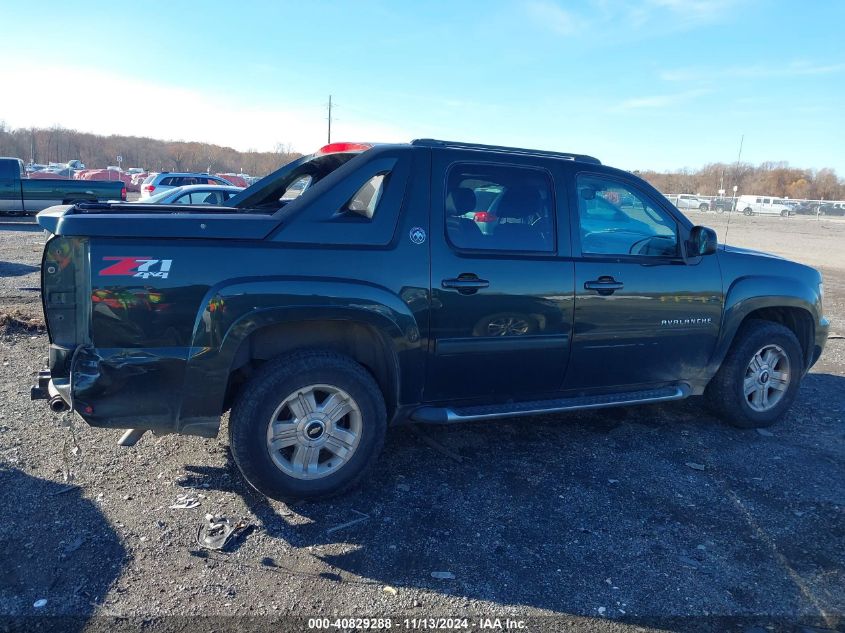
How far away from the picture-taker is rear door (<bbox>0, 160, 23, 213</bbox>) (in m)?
21.7

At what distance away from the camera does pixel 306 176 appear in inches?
190

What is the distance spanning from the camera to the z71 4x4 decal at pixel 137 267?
318 cm

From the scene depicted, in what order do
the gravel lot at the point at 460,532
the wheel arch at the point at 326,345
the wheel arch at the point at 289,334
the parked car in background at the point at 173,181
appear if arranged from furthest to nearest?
1. the parked car in background at the point at 173,181
2. the wheel arch at the point at 326,345
3. the wheel arch at the point at 289,334
4. the gravel lot at the point at 460,532

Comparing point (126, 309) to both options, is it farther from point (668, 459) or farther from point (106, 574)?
point (668, 459)

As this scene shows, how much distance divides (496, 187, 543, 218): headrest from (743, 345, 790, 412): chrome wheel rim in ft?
7.36

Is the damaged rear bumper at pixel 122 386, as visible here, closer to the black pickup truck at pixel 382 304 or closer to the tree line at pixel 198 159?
the black pickup truck at pixel 382 304

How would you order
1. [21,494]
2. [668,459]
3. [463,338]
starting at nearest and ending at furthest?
[21,494]
[463,338]
[668,459]

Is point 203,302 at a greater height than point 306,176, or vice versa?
point 306,176

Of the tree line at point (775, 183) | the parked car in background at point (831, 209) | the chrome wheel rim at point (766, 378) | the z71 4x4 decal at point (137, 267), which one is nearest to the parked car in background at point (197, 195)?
the z71 4x4 decal at point (137, 267)

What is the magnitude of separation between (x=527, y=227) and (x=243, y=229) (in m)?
1.77

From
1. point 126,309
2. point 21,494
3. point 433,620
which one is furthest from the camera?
point 21,494

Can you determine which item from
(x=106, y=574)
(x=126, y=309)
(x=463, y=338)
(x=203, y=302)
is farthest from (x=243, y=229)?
(x=106, y=574)

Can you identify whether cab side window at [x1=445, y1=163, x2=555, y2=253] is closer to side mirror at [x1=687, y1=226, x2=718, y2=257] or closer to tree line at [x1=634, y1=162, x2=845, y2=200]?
side mirror at [x1=687, y1=226, x2=718, y2=257]

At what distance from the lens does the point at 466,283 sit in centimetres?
382
